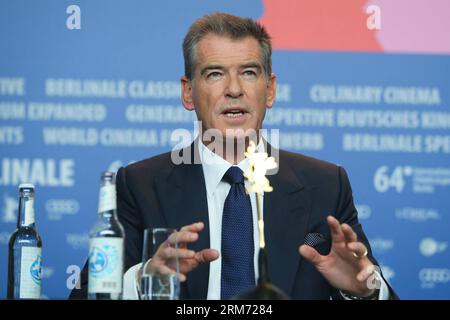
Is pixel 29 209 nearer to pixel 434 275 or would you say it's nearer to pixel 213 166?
pixel 213 166

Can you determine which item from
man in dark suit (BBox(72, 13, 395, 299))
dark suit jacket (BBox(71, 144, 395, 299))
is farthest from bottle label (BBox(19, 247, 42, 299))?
dark suit jacket (BBox(71, 144, 395, 299))

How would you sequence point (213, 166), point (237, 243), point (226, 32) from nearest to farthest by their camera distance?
point (237, 243) → point (213, 166) → point (226, 32)

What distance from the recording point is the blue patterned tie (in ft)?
7.99

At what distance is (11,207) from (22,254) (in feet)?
3.50

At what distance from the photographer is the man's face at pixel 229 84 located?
9.04ft

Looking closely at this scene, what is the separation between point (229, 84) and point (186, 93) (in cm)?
25

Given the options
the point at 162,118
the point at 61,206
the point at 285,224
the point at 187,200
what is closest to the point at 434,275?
the point at 285,224

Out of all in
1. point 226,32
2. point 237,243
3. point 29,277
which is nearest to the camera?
point 29,277

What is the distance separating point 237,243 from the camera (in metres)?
2.49

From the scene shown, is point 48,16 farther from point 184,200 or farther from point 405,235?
point 405,235

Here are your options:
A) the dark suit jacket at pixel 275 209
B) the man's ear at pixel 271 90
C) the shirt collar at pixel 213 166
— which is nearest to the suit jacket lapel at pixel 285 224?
the dark suit jacket at pixel 275 209

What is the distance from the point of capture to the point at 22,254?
6.51 feet

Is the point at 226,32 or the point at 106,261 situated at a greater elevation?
the point at 226,32

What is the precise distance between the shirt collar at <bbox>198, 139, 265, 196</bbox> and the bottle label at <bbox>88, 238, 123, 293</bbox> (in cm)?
94
